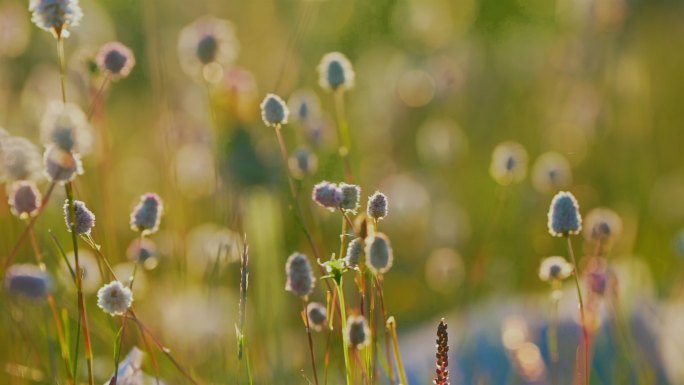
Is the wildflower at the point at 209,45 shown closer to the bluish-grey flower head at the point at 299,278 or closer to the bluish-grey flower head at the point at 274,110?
the bluish-grey flower head at the point at 274,110

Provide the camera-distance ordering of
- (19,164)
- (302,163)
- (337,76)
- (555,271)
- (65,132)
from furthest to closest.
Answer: (302,163) < (337,76) < (555,271) < (19,164) < (65,132)

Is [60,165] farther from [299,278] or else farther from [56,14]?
[299,278]

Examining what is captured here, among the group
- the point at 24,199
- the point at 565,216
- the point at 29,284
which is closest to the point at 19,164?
the point at 24,199

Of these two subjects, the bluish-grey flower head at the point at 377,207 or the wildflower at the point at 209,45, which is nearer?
the bluish-grey flower head at the point at 377,207

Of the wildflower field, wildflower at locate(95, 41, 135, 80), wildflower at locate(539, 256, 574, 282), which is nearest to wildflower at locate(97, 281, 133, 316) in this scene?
the wildflower field

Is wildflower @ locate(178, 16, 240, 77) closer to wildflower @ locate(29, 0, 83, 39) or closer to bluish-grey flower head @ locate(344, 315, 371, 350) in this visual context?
wildflower @ locate(29, 0, 83, 39)

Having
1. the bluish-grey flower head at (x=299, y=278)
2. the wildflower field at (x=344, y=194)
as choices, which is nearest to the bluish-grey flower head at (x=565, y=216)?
the wildflower field at (x=344, y=194)
